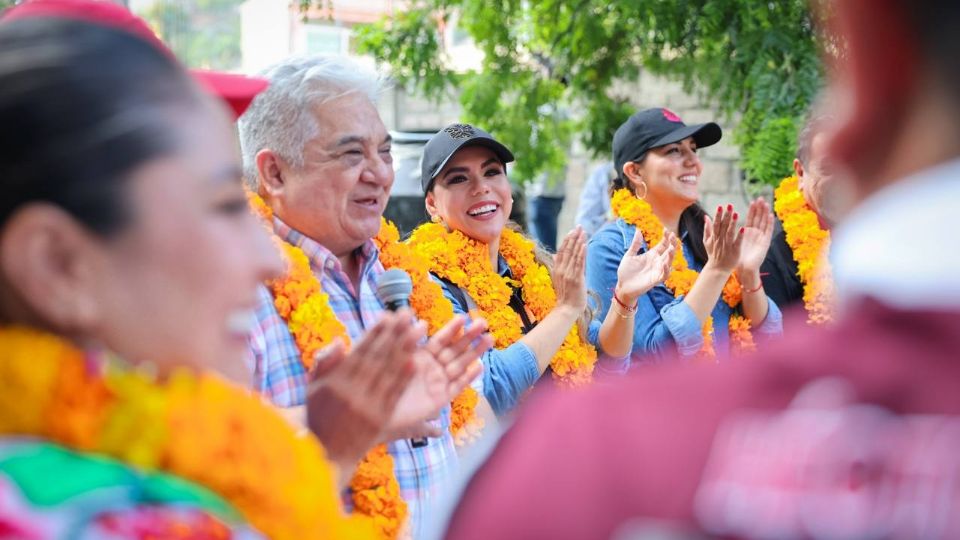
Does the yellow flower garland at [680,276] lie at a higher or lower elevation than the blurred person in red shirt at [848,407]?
lower

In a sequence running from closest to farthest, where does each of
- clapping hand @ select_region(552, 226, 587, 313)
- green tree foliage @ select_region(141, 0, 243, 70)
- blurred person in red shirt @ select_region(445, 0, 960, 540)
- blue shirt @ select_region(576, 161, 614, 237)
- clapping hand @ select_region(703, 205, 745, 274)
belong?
1. blurred person in red shirt @ select_region(445, 0, 960, 540)
2. clapping hand @ select_region(552, 226, 587, 313)
3. clapping hand @ select_region(703, 205, 745, 274)
4. blue shirt @ select_region(576, 161, 614, 237)
5. green tree foliage @ select_region(141, 0, 243, 70)

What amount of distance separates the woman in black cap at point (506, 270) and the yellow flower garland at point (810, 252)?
2.78ft

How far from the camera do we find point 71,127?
46.2 inches

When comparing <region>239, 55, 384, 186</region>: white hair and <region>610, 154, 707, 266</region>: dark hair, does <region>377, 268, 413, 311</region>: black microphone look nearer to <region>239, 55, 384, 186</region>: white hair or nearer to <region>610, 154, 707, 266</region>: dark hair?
<region>239, 55, 384, 186</region>: white hair

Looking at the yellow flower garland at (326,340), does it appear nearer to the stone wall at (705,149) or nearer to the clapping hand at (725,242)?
the clapping hand at (725,242)

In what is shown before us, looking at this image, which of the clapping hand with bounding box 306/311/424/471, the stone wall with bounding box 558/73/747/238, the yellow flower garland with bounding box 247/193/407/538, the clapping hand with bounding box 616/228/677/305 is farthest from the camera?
the stone wall with bounding box 558/73/747/238

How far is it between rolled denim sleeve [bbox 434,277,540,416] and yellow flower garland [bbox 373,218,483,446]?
0.60 ft

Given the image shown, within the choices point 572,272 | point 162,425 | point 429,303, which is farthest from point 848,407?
point 572,272

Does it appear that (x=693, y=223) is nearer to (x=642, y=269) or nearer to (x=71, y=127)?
(x=642, y=269)

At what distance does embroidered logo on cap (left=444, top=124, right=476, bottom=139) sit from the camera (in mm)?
3875

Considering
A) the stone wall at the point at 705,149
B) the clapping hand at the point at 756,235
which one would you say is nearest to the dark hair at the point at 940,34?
the clapping hand at the point at 756,235

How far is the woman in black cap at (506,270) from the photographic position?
3.53m

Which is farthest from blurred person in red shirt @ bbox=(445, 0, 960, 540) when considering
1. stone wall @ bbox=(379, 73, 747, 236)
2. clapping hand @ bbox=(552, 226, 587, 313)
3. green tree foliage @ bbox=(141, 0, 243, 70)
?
green tree foliage @ bbox=(141, 0, 243, 70)

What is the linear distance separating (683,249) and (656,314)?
1.52 feet
